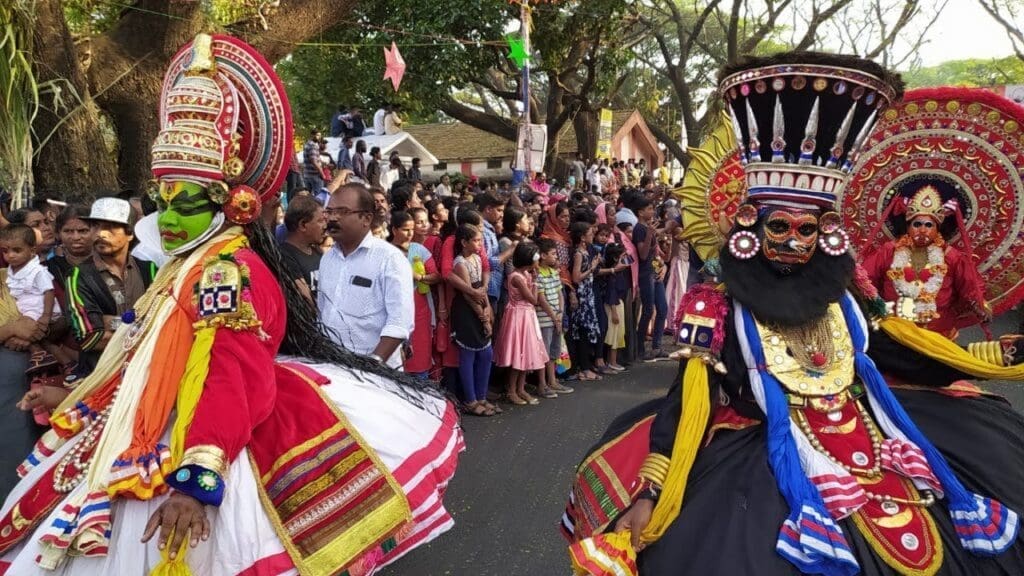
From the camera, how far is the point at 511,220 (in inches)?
294

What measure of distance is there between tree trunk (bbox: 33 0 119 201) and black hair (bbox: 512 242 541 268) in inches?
166

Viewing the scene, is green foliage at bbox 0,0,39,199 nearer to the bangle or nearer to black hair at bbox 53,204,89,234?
black hair at bbox 53,204,89,234

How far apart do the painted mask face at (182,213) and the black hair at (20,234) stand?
89.2 inches

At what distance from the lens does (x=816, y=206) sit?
249cm

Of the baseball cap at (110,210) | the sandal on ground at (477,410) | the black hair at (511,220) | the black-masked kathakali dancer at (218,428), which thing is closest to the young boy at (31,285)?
the baseball cap at (110,210)

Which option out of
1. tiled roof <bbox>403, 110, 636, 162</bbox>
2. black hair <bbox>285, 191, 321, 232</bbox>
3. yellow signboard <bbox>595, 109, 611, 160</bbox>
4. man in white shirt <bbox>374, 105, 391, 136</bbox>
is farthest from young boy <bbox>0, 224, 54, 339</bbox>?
tiled roof <bbox>403, 110, 636, 162</bbox>

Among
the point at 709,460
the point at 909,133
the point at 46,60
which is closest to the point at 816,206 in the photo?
the point at 709,460

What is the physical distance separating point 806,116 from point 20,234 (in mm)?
4274

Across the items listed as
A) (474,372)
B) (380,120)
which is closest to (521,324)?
(474,372)

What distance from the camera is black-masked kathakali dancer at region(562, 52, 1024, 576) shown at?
224 centimetres

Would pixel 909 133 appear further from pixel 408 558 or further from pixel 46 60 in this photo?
pixel 46 60

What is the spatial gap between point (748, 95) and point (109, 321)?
3.01 metres

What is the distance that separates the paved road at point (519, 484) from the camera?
4.07 m

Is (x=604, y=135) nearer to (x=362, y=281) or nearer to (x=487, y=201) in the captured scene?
(x=487, y=201)
